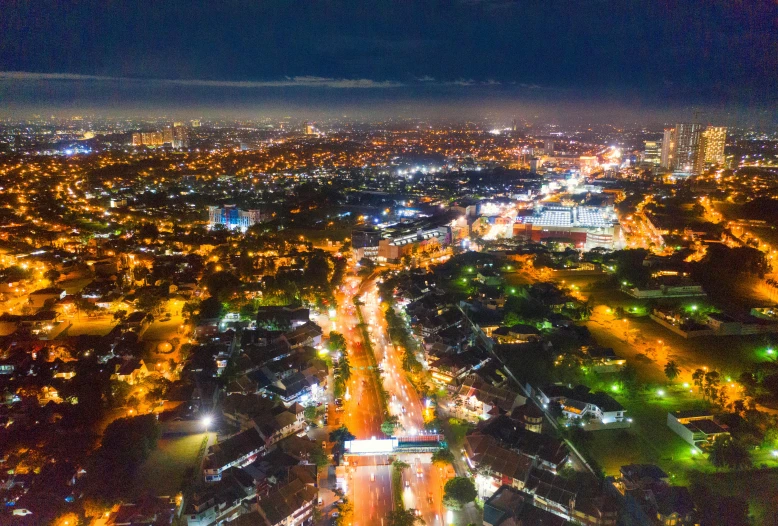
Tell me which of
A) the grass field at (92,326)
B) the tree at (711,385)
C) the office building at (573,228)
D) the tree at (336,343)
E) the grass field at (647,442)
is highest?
the office building at (573,228)

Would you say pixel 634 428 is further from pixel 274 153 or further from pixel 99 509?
pixel 274 153

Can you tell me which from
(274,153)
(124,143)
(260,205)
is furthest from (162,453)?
(124,143)

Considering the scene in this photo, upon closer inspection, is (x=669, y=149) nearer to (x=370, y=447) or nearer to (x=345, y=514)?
(x=370, y=447)

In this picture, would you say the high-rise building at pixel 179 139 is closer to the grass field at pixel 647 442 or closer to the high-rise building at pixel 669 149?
the high-rise building at pixel 669 149

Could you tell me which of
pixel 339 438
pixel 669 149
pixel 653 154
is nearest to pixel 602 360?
pixel 339 438

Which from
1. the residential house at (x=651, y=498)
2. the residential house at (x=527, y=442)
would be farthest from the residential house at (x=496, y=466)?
the residential house at (x=651, y=498)
